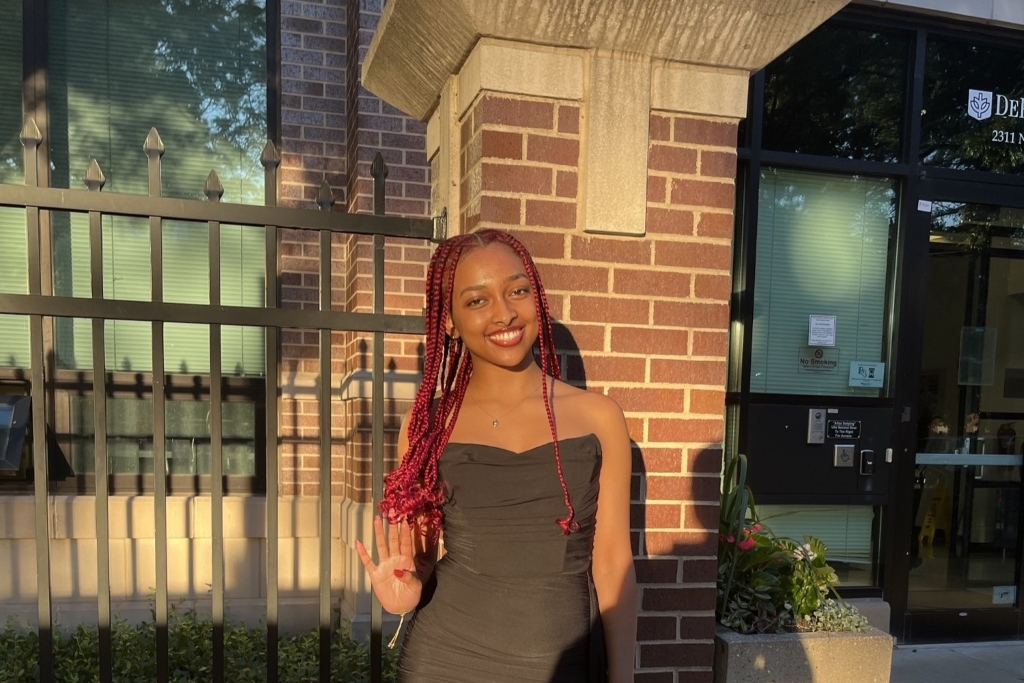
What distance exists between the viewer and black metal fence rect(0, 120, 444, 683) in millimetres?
1958

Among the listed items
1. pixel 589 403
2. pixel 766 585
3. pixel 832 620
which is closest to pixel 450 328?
pixel 589 403

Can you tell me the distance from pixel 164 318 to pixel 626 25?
1.61 meters

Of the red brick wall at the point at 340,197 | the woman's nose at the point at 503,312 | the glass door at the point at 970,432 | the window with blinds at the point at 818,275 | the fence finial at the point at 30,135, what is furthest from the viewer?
the glass door at the point at 970,432

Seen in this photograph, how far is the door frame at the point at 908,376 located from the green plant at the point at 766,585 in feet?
6.51

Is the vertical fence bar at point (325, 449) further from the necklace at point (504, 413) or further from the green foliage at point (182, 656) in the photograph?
the green foliage at point (182, 656)

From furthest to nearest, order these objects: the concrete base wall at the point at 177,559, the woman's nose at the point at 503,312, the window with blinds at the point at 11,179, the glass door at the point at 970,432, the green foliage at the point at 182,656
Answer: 1. the glass door at the point at 970,432
2. the window with blinds at the point at 11,179
3. the concrete base wall at the point at 177,559
4. the green foliage at the point at 182,656
5. the woman's nose at the point at 503,312

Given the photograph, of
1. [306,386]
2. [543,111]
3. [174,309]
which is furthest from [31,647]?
[543,111]

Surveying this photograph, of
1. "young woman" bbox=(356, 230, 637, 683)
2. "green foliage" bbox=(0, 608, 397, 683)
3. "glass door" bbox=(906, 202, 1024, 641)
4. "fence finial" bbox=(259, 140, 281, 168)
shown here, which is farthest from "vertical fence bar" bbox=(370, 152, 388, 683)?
"glass door" bbox=(906, 202, 1024, 641)

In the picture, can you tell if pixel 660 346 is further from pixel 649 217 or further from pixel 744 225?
pixel 744 225

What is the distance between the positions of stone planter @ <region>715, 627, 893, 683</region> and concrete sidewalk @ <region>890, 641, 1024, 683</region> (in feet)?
5.55

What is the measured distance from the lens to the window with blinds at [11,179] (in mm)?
4336

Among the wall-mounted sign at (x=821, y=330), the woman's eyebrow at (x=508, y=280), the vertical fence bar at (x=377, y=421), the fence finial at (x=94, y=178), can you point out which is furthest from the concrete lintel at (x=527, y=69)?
the wall-mounted sign at (x=821, y=330)

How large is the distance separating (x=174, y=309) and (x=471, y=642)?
1.28 metres

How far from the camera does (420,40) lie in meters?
2.25
